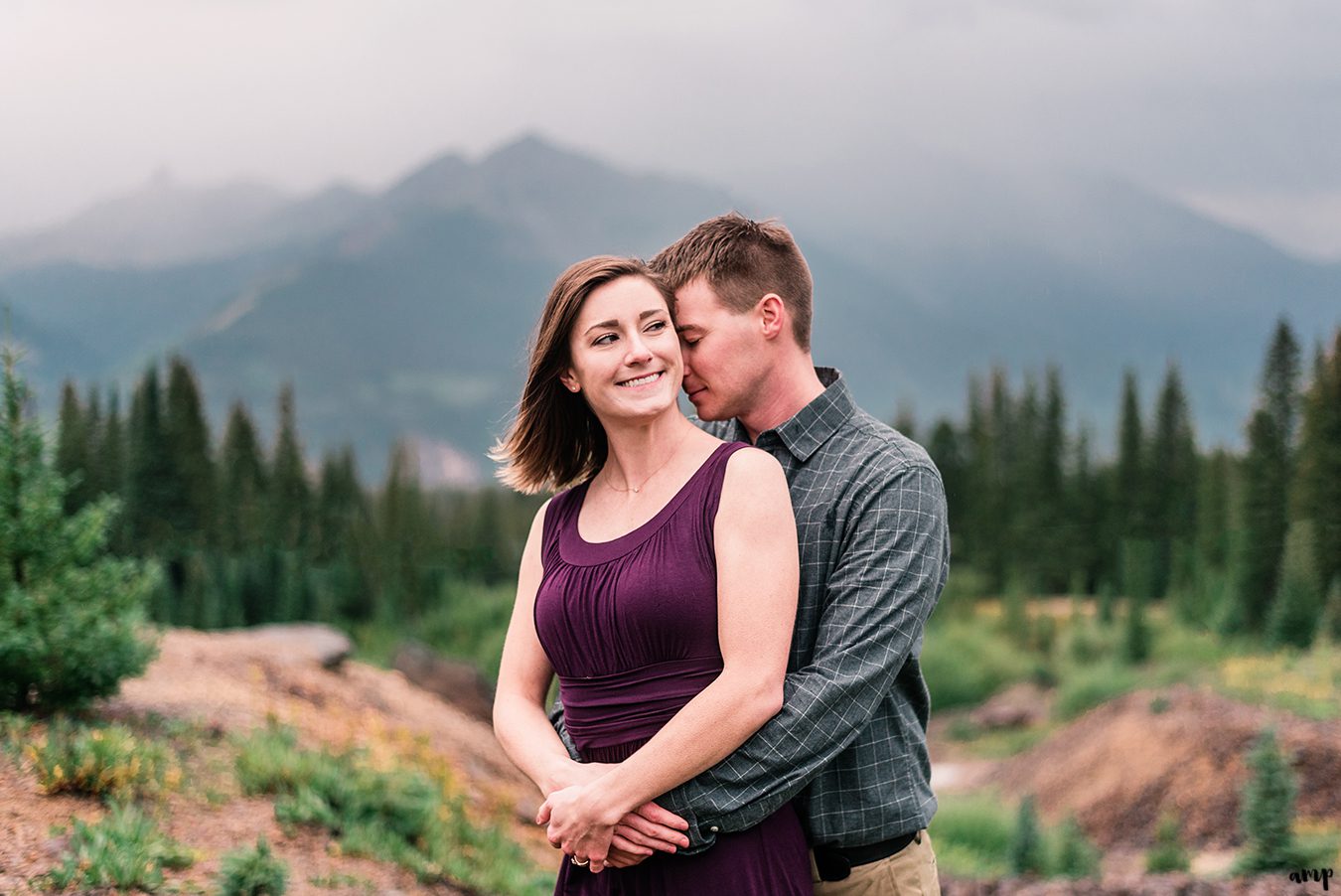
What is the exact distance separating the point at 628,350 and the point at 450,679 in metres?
11.2

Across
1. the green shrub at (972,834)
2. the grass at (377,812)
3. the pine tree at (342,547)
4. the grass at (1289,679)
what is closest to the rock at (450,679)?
the green shrub at (972,834)

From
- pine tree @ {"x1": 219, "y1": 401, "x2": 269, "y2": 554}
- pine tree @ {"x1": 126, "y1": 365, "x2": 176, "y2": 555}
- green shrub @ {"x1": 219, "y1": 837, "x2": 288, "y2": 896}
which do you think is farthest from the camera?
pine tree @ {"x1": 219, "y1": 401, "x2": 269, "y2": 554}

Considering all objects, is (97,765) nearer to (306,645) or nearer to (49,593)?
(49,593)

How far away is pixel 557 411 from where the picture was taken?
107 inches

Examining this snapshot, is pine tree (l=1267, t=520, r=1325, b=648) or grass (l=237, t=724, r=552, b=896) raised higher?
grass (l=237, t=724, r=552, b=896)

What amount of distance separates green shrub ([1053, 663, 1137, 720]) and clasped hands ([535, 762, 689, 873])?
16.6 metres

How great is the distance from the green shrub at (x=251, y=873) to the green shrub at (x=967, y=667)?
55.3 feet

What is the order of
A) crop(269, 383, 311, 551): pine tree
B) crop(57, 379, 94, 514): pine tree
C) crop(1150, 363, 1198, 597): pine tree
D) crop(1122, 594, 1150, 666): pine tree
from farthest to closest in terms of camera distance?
1. crop(1150, 363, 1198, 597): pine tree
2. crop(269, 383, 311, 551): pine tree
3. crop(1122, 594, 1150, 666): pine tree
4. crop(57, 379, 94, 514): pine tree

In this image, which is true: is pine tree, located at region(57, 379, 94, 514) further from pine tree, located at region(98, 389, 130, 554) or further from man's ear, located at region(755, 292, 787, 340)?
man's ear, located at region(755, 292, 787, 340)

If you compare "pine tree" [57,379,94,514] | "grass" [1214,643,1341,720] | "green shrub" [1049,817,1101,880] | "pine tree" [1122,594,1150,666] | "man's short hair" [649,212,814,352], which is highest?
"man's short hair" [649,212,814,352]

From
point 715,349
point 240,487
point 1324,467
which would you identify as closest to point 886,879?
point 715,349

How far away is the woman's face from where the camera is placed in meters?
2.44

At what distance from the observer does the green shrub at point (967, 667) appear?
70.1 ft

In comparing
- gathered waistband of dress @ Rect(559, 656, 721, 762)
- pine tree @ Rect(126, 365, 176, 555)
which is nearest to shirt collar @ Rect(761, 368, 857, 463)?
gathered waistband of dress @ Rect(559, 656, 721, 762)
